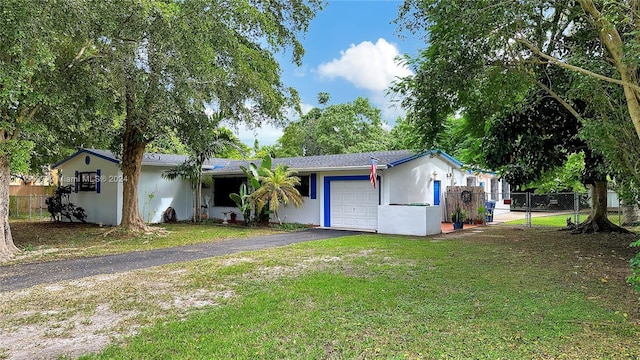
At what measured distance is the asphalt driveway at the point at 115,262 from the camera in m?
7.23

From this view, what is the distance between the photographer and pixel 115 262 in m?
8.67

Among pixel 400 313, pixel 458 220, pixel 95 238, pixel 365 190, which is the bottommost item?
pixel 400 313

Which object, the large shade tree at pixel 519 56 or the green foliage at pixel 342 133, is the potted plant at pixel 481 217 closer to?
the large shade tree at pixel 519 56

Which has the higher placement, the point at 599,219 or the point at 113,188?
the point at 113,188

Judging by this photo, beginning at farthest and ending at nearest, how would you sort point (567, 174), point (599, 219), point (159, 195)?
point (567, 174) → point (159, 195) → point (599, 219)

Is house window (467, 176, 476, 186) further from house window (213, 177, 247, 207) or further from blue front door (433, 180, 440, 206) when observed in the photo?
house window (213, 177, 247, 207)

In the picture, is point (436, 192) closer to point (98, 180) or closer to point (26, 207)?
point (98, 180)

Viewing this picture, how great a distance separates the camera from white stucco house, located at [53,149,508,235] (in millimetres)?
13977

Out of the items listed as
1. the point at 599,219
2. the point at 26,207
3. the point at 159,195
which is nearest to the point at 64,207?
the point at 159,195

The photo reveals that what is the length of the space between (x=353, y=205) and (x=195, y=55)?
827cm

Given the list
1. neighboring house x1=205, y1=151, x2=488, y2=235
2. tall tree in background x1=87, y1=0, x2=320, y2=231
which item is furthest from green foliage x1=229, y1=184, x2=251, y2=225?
tall tree in background x1=87, y1=0, x2=320, y2=231

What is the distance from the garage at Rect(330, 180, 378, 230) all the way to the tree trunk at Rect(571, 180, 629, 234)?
22.0 feet

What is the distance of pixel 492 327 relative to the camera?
438 cm

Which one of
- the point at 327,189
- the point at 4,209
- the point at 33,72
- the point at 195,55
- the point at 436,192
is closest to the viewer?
the point at 33,72
